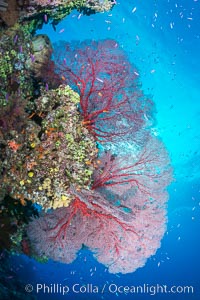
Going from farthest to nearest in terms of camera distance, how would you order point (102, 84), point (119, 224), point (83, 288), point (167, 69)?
point (167, 69) < point (83, 288) < point (102, 84) < point (119, 224)

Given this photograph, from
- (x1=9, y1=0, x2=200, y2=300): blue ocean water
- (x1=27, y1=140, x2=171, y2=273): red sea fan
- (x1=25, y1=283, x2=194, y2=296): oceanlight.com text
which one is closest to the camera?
(x1=27, y1=140, x2=171, y2=273): red sea fan

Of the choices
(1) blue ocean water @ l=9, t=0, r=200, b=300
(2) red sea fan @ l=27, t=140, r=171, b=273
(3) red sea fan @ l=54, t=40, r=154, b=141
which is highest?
(1) blue ocean water @ l=9, t=0, r=200, b=300

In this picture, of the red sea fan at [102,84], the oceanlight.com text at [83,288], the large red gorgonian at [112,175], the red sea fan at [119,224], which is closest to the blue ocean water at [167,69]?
the oceanlight.com text at [83,288]

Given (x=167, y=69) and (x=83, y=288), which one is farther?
(x=167, y=69)

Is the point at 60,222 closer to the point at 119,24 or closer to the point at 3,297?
the point at 3,297

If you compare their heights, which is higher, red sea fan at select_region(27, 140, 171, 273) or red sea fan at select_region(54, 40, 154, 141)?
red sea fan at select_region(54, 40, 154, 141)

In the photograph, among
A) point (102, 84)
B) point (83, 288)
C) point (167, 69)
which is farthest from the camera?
point (167, 69)

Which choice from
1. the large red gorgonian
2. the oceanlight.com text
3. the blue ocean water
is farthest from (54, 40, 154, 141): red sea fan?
the oceanlight.com text

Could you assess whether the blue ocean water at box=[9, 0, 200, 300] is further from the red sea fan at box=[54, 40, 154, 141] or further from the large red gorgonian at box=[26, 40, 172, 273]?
the red sea fan at box=[54, 40, 154, 141]

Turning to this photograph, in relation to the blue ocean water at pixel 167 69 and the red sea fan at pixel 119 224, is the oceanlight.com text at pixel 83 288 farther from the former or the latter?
the red sea fan at pixel 119 224

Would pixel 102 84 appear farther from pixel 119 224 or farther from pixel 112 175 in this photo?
pixel 119 224

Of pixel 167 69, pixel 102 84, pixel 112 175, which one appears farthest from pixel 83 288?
pixel 167 69

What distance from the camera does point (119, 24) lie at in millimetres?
25141

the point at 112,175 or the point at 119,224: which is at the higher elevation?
the point at 112,175
